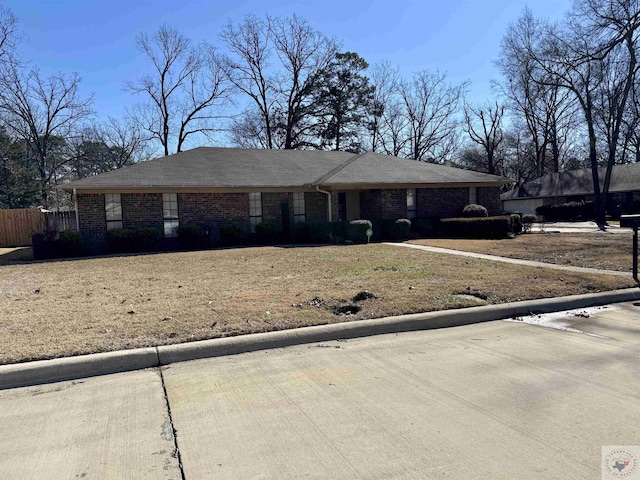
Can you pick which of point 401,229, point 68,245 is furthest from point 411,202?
point 68,245

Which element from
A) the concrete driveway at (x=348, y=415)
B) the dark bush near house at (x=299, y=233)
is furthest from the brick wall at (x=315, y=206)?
the concrete driveway at (x=348, y=415)

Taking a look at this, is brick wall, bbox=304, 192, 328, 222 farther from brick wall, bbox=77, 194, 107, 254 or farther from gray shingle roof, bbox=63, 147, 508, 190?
brick wall, bbox=77, 194, 107, 254

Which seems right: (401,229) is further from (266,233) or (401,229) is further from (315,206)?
(266,233)

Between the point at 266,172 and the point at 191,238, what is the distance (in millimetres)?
5151

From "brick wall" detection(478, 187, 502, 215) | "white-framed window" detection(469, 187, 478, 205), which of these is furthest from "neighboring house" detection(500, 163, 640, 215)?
"white-framed window" detection(469, 187, 478, 205)

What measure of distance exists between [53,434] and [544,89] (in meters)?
50.9

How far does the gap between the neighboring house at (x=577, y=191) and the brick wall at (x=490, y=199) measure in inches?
865

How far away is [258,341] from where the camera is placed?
5.43 m

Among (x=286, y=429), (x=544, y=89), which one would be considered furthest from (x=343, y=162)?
(x=544, y=89)

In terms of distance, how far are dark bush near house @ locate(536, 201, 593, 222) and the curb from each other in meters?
37.7

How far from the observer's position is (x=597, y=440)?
10.3ft

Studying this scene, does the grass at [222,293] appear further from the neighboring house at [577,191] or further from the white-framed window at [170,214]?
the neighboring house at [577,191]

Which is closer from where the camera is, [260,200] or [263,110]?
[260,200]

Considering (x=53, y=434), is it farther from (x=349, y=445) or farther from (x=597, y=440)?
(x=597, y=440)
